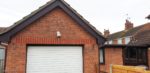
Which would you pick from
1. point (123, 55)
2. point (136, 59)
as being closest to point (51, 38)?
point (123, 55)

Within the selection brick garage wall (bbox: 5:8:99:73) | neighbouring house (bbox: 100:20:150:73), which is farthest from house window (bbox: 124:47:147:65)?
brick garage wall (bbox: 5:8:99:73)

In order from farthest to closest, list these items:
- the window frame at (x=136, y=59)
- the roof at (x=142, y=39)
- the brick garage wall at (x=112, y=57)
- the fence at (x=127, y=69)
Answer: the roof at (x=142, y=39), the window frame at (x=136, y=59), the brick garage wall at (x=112, y=57), the fence at (x=127, y=69)

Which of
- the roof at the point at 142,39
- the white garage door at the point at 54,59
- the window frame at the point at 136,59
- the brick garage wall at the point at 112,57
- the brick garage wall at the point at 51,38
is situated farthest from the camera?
the roof at the point at 142,39

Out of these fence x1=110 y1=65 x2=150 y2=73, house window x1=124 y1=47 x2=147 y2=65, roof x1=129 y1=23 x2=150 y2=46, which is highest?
roof x1=129 y1=23 x2=150 y2=46

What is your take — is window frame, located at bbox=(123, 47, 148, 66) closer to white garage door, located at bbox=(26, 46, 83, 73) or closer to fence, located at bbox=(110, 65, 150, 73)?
fence, located at bbox=(110, 65, 150, 73)

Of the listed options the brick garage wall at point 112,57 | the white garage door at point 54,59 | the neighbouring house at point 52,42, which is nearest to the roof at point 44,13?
the neighbouring house at point 52,42

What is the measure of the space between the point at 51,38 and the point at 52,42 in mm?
233

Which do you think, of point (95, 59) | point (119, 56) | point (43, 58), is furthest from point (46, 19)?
point (119, 56)

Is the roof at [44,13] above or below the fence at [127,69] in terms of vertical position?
above

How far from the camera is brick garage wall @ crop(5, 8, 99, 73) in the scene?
37.2ft

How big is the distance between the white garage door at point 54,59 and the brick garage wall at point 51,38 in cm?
29

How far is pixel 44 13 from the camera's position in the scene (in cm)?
1187

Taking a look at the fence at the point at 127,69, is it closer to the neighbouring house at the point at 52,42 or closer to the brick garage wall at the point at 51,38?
the neighbouring house at the point at 52,42

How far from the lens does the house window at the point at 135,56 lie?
21.5 meters
